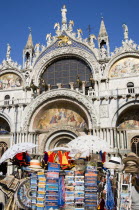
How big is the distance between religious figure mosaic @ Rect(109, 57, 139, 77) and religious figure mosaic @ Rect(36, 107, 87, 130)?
4854mm

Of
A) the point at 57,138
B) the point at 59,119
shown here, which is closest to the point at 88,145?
the point at 57,138

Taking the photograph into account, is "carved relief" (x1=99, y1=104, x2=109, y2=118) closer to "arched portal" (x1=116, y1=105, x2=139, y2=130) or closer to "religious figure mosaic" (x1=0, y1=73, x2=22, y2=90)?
"arched portal" (x1=116, y1=105, x2=139, y2=130)

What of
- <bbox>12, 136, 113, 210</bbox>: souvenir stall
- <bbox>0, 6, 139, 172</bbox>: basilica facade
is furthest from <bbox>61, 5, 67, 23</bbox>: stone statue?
<bbox>12, 136, 113, 210</bbox>: souvenir stall

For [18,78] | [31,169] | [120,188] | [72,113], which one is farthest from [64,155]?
[18,78]

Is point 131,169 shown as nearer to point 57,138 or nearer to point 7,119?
point 57,138

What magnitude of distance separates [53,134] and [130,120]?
20.6ft

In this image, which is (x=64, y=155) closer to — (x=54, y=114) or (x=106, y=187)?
(x=106, y=187)

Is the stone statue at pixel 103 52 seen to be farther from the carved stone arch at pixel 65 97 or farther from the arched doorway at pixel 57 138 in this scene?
the arched doorway at pixel 57 138

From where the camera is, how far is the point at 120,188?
6203 millimetres

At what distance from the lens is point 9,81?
22.8 m

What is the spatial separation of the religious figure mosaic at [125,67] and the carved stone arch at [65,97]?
388 cm

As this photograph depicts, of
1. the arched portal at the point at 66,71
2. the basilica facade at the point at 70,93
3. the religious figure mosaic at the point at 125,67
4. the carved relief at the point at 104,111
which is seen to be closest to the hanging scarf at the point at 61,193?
the basilica facade at the point at 70,93

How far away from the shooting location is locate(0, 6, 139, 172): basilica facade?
17.4 metres

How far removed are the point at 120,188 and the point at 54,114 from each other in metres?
13.7
